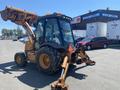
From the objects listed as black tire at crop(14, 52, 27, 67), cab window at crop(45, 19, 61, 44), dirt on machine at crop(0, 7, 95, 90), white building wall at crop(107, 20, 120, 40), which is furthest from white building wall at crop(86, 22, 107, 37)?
cab window at crop(45, 19, 61, 44)

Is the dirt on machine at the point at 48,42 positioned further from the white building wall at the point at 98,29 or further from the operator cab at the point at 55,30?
the white building wall at the point at 98,29

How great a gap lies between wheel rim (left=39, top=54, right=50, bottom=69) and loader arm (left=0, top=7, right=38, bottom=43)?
2.23 m

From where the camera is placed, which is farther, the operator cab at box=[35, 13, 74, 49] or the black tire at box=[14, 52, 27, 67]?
the black tire at box=[14, 52, 27, 67]

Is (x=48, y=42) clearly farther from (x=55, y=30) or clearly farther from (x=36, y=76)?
(x=36, y=76)

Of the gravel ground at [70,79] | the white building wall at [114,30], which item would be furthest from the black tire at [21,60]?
the white building wall at [114,30]

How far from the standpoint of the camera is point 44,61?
9.55m

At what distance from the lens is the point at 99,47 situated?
2433 cm

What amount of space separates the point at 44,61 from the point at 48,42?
3.28ft

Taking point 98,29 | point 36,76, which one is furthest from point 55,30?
point 98,29

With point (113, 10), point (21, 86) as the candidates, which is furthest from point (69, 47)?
point (113, 10)

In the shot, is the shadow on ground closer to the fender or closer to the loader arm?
the fender

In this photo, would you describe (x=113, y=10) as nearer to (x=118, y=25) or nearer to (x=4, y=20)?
(x=118, y=25)

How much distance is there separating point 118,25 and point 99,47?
4930mm

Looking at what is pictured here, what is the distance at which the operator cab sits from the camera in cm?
970
